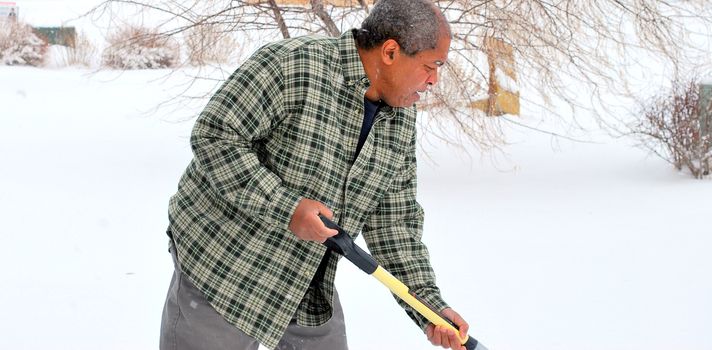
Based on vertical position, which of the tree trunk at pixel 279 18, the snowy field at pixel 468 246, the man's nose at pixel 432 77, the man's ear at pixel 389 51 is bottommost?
the snowy field at pixel 468 246

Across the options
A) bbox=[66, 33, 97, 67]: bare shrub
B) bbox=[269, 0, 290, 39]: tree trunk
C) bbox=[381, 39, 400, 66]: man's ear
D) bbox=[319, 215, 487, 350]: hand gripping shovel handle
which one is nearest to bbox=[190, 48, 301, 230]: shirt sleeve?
bbox=[319, 215, 487, 350]: hand gripping shovel handle

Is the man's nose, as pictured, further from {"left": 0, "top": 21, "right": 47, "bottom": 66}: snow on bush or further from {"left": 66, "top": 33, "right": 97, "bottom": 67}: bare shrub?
{"left": 0, "top": 21, "right": 47, "bottom": 66}: snow on bush

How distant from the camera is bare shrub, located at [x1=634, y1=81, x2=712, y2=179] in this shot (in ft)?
23.9

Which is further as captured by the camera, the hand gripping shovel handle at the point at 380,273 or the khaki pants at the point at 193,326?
the khaki pants at the point at 193,326

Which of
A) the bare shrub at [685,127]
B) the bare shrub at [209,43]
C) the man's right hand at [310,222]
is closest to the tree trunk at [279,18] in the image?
the bare shrub at [209,43]

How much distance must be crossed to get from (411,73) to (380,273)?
0.43m

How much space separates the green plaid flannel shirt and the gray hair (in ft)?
0.35

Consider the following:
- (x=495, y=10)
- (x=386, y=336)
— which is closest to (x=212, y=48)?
(x=495, y=10)

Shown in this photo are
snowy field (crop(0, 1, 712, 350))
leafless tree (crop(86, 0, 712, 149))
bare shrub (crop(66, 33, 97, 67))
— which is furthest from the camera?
bare shrub (crop(66, 33, 97, 67))

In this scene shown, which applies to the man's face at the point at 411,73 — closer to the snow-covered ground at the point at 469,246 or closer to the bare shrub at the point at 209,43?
the snow-covered ground at the point at 469,246

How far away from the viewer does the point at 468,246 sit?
5.34m

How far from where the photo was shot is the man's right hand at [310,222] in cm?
189

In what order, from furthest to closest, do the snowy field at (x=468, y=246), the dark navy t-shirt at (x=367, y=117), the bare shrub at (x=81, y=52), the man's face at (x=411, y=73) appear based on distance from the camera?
the bare shrub at (x=81, y=52) → the snowy field at (x=468, y=246) → the dark navy t-shirt at (x=367, y=117) → the man's face at (x=411, y=73)

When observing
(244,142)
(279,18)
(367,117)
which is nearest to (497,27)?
(279,18)
